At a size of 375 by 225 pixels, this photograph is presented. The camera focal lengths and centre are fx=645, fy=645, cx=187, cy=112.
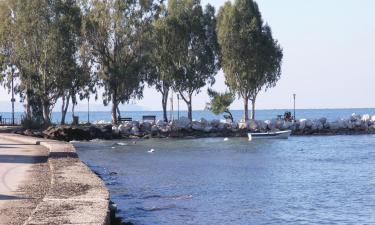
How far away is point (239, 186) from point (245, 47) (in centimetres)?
5159

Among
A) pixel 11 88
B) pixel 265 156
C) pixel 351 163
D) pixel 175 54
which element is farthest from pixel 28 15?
pixel 351 163

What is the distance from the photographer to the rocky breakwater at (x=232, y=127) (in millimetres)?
69875

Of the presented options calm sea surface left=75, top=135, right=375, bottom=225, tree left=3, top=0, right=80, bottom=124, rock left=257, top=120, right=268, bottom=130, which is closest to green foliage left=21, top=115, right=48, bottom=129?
tree left=3, top=0, right=80, bottom=124

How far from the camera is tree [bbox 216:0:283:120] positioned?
7656 centimetres

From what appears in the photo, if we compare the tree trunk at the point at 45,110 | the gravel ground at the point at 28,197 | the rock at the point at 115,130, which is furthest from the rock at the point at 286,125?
the gravel ground at the point at 28,197

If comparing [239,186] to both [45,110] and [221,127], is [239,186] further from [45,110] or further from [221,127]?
[221,127]

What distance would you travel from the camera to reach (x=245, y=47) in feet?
253

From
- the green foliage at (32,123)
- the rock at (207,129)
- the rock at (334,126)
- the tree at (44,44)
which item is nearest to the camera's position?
the green foliage at (32,123)

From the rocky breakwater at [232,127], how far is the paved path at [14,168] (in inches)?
1380

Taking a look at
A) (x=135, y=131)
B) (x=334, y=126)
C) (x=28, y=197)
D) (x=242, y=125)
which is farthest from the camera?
(x=334, y=126)

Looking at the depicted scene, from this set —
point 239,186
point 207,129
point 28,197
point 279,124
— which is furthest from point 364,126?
point 28,197

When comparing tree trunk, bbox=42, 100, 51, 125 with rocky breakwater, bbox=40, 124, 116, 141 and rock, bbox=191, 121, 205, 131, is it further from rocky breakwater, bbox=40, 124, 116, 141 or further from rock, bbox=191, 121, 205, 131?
rock, bbox=191, 121, 205, 131

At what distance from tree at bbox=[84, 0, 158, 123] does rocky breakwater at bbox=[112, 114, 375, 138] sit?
5007mm

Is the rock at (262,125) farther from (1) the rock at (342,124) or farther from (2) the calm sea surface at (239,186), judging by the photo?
(2) the calm sea surface at (239,186)
